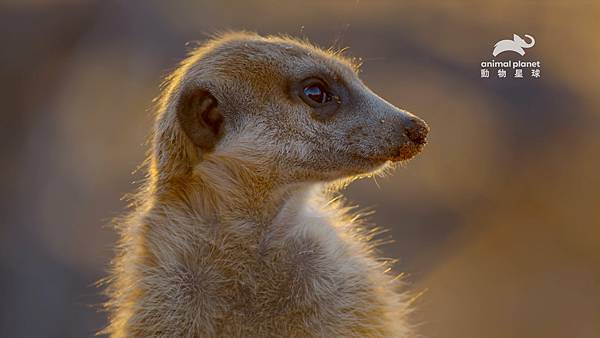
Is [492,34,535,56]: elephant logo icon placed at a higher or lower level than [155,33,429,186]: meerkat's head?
higher

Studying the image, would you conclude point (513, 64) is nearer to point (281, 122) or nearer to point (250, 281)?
point (281, 122)

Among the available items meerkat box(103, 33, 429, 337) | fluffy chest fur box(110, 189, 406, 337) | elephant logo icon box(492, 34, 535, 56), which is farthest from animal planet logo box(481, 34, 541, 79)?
fluffy chest fur box(110, 189, 406, 337)

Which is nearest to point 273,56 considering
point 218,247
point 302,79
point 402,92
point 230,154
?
point 302,79

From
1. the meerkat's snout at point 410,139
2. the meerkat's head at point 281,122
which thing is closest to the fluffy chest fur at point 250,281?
the meerkat's head at point 281,122

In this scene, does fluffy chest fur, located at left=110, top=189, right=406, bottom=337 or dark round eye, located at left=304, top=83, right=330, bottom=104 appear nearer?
fluffy chest fur, located at left=110, top=189, right=406, bottom=337

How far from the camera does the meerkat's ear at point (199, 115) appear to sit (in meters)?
1.97

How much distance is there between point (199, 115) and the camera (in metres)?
1.97

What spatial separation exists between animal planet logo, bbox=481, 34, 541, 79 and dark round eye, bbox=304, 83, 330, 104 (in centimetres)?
205

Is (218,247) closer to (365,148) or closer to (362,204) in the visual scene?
(365,148)

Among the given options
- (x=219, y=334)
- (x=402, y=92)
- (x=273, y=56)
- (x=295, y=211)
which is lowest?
(x=219, y=334)

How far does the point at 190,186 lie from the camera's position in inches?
76.6

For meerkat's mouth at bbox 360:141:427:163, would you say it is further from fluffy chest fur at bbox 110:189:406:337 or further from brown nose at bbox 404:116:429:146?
fluffy chest fur at bbox 110:189:406:337

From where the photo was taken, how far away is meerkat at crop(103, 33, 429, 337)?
6.04 feet

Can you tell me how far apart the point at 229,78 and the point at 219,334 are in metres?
0.54
